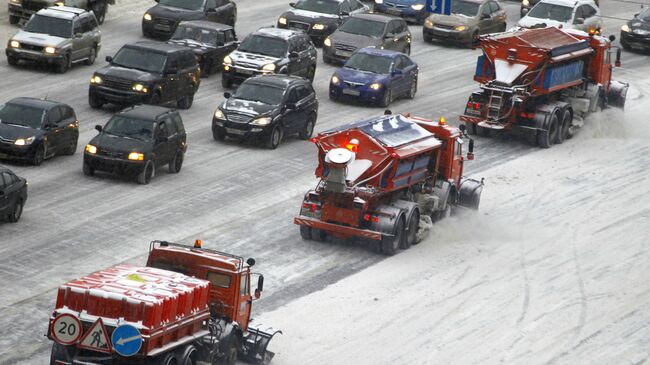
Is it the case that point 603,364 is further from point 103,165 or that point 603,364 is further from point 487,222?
point 103,165

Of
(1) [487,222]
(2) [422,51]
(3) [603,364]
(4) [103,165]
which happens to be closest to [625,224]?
(1) [487,222]

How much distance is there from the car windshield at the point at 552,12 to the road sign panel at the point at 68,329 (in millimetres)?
36032

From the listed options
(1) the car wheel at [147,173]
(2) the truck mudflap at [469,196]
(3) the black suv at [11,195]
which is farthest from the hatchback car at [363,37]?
(3) the black suv at [11,195]

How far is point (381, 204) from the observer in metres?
31.6

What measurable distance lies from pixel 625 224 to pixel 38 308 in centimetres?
1464

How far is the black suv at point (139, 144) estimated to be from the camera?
1368 inches

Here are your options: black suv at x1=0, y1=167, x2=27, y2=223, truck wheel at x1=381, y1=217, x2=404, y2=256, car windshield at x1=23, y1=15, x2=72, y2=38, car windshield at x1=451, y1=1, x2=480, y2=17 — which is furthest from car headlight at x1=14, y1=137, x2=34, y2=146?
car windshield at x1=451, y1=1, x2=480, y2=17

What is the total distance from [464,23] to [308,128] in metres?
14.5

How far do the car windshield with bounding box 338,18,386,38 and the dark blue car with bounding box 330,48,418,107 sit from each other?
13.0ft

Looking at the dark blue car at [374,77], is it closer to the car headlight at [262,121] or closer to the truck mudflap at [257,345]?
the car headlight at [262,121]

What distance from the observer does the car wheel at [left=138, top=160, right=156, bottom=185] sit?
114 ft

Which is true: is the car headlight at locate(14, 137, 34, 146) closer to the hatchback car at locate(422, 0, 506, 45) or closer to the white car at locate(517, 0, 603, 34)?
the hatchback car at locate(422, 0, 506, 45)

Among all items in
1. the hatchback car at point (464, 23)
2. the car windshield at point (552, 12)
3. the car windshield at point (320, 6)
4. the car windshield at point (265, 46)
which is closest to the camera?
the car windshield at point (265, 46)

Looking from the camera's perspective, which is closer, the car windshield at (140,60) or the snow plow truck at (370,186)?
the snow plow truck at (370,186)
